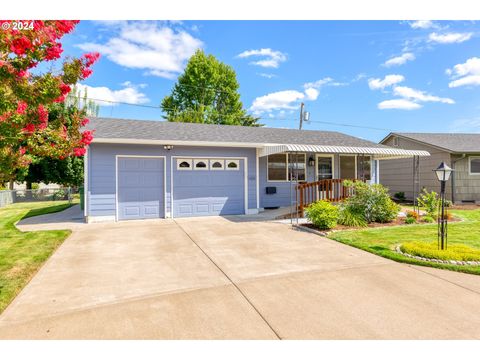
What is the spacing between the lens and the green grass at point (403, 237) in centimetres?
501

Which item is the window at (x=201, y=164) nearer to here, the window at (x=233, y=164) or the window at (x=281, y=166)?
Result: the window at (x=233, y=164)

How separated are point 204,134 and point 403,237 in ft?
26.6

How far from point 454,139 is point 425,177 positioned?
338 centimetres

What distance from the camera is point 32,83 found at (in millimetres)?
3752

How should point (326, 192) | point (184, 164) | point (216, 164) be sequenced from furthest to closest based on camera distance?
point (216, 164) < point (326, 192) < point (184, 164)

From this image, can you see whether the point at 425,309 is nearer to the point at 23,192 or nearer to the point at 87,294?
the point at 87,294

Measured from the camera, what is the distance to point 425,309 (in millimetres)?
3098

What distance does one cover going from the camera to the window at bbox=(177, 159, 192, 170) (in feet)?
34.4

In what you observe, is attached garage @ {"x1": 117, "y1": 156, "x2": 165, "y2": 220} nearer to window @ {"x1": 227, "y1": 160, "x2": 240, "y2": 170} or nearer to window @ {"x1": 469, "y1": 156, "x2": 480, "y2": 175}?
window @ {"x1": 227, "y1": 160, "x2": 240, "y2": 170}

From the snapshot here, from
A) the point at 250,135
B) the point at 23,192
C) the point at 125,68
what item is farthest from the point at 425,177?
the point at 23,192

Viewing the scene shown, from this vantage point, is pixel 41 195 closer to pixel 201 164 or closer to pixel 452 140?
pixel 201 164

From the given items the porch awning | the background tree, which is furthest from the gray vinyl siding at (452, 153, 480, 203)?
the background tree

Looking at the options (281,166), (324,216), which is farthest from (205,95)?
(324,216)

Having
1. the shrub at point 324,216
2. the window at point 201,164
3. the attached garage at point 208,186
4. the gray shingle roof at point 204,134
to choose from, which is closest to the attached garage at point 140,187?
the attached garage at point 208,186
